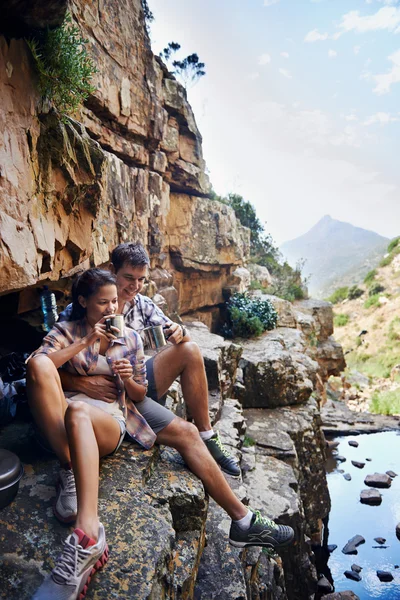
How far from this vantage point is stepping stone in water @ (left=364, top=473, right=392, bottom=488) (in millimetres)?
7939

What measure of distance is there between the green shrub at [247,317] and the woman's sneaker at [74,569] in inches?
288

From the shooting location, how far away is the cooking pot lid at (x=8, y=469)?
1.75 m

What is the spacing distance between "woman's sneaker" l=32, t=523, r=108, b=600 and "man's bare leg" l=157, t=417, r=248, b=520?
82 centimetres

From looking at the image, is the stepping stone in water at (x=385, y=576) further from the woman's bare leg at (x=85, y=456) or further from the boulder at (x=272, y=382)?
the woman's bare leg at (x=85, y=456)

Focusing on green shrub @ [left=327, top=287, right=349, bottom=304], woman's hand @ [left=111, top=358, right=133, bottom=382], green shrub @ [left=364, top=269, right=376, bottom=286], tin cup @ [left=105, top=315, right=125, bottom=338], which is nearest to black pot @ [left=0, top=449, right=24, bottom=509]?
woman's hand @ [left=111, top=358, right=133, bottom=382]

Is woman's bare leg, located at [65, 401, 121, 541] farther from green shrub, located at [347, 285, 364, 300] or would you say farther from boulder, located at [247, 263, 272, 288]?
green shrub, located at [347, 285, 364, 300]

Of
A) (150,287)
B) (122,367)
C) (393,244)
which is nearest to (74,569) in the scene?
(122,367)

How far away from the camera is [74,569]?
1459 mm

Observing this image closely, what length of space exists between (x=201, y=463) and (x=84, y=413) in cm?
90

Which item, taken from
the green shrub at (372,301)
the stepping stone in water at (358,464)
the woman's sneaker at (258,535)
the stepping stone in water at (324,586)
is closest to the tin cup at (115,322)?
the woman's sneaker at (258,535)

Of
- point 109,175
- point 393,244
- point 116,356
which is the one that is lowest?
point 116,356

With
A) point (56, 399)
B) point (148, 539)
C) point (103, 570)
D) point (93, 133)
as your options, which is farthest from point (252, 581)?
Result: point (93, 133)

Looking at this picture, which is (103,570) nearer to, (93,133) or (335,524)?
(93,133)

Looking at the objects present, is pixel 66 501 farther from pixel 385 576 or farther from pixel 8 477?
pixel 385 576
